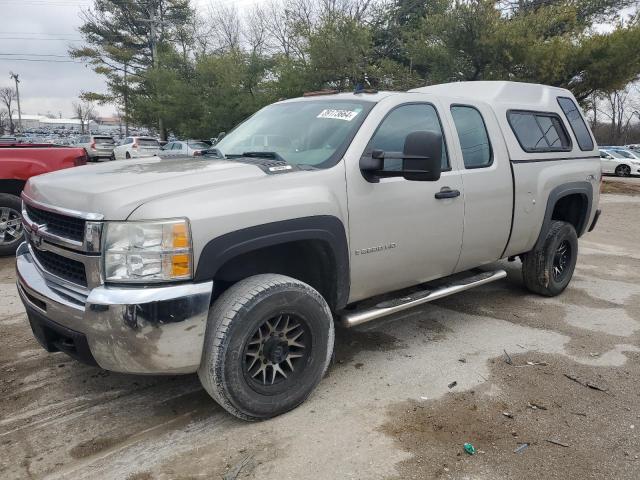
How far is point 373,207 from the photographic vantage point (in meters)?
3.32

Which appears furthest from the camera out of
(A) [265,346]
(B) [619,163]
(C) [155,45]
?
(C) [155,45]

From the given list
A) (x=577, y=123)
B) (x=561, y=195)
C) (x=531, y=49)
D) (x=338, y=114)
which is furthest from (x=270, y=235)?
(x=531, y=49)

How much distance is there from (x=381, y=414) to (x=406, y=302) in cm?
89

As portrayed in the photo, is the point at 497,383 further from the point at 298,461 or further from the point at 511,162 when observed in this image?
the point at 511,162

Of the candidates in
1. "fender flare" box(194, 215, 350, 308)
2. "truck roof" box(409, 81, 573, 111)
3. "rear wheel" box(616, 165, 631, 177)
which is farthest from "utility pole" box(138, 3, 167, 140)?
"fender flare" box(194, 215, 350, 308)

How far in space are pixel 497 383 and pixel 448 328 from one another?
40.6 inches

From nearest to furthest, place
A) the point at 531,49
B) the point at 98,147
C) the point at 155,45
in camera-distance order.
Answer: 1. the point at 531,49
2. the point at 98,147
3. the point at 155,45

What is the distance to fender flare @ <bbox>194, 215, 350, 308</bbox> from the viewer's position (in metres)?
2.60

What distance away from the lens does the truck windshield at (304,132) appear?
338 centimetres

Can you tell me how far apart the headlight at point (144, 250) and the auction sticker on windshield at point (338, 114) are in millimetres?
1525

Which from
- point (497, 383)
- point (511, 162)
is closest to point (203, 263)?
point (497, 383)

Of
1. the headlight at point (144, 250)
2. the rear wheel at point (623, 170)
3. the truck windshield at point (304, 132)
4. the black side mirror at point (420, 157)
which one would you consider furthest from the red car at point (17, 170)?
the rear wheel at point (623, 170)

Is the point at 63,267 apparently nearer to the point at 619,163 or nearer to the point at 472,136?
the point at 472,136

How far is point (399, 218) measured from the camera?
3475mm
